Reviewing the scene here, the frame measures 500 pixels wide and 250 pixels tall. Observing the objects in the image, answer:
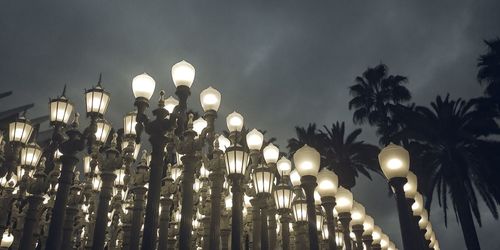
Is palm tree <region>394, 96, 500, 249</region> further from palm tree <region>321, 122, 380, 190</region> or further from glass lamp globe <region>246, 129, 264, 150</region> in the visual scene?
glass lamp globe <region>246, 129, 264, 150</region>

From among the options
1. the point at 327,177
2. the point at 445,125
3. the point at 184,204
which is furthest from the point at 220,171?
the point at 445,125

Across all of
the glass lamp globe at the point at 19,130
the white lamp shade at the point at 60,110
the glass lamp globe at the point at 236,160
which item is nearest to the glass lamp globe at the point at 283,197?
the glass lamp globe at the point at 236,160

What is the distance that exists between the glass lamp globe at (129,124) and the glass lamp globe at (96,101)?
2.83 feet

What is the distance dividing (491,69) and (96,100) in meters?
33.9

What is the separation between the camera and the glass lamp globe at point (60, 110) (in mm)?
12102

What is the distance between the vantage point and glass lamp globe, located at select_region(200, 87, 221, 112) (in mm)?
12383

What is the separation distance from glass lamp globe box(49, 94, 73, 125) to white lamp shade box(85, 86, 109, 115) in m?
0.82

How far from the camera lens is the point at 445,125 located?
31.6 meters

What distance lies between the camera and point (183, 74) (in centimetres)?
1121

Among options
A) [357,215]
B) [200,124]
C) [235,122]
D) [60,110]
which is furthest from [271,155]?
[60,110]

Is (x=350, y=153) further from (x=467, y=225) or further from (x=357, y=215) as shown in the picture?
(x=357, y=215)

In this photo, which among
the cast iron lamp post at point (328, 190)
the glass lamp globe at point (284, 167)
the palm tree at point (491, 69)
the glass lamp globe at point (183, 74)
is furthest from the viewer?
the palm tree at point (491, 69)

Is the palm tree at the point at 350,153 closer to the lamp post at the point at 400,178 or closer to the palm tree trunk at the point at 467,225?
the palm tree trunk at the point at 467,225

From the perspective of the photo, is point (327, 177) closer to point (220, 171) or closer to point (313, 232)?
point (313, 232)
